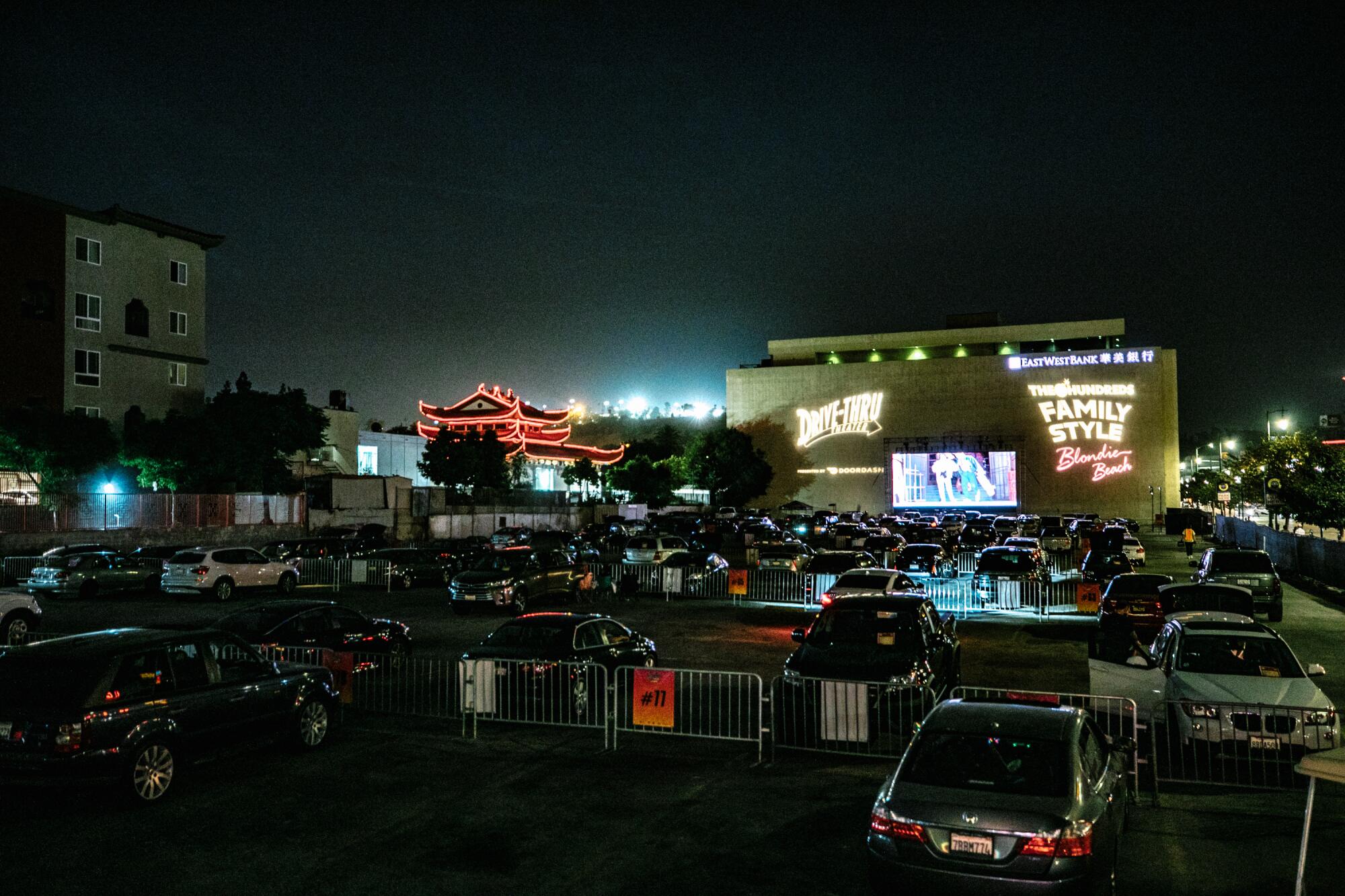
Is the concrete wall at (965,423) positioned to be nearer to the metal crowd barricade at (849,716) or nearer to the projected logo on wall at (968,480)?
the projected logo on wall at (968,480)

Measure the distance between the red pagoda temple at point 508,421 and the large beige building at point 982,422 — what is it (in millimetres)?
23864

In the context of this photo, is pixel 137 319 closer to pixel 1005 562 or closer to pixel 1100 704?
pixel 1005 562

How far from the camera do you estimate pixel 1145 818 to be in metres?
9.23

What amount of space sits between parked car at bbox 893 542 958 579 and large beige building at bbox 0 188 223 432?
38.2 meters

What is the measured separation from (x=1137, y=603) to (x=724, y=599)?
38.2 ft

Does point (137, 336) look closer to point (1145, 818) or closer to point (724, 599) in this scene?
point (724, 599)

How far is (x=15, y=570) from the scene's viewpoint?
102ft

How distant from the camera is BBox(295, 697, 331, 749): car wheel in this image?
11383mm

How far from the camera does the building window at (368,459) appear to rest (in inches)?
3093

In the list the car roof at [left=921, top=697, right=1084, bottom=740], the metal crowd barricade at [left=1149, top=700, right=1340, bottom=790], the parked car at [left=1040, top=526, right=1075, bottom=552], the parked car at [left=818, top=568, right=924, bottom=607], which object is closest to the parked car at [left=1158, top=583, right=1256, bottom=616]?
the parked car at [left=818, top=568, right=924, bottom=607]

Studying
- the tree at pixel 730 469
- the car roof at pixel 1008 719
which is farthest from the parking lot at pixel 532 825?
the tree at pixel 730 469

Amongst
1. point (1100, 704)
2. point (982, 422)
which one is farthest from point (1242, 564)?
point (982, 422)

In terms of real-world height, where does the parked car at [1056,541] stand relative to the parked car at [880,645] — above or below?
below

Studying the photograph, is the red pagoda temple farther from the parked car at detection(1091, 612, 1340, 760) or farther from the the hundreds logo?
the parked car at detection(1091, 612, 1340, 760)
